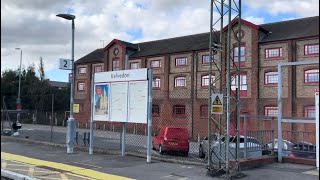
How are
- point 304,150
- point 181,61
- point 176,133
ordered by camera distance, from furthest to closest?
point 181,61, point 176,133, point 304,150

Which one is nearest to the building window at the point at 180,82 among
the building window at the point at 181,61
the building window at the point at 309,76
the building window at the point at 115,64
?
the building window at the point at 181,61

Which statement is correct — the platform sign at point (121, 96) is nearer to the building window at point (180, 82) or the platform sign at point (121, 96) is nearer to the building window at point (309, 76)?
the building window at point (309, 76)

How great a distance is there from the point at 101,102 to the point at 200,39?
33.4 metres

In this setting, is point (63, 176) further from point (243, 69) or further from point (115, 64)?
point (115, 64)

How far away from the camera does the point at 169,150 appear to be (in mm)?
19359

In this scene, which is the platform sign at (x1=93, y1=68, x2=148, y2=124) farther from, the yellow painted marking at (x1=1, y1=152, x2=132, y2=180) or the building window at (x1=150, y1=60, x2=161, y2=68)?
the building window at (x1=150, y1=60, x2=161, y2=68)

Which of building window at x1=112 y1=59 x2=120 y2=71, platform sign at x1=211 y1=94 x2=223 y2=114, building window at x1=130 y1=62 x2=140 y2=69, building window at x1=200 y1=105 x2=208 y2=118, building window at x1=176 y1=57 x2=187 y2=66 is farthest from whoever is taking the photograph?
building window at x1=112 y1=59 x2=120 y2=71

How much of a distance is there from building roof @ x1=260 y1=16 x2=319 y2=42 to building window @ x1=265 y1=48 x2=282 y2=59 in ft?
3.35

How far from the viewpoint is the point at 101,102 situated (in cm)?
1548

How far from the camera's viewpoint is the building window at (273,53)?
38847mm

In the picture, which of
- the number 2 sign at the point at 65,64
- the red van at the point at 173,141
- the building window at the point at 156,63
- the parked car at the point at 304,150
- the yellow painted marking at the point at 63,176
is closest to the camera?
the yellow painted marking at the point at 63,176

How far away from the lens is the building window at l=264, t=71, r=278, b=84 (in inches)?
1537

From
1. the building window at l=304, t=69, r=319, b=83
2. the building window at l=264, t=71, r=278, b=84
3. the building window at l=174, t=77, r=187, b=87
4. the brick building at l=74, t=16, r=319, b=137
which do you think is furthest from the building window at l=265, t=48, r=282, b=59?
the building window at l=174, t=77, r=187, b=87

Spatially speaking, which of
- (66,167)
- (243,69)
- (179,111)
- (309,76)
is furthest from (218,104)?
(179,111)
